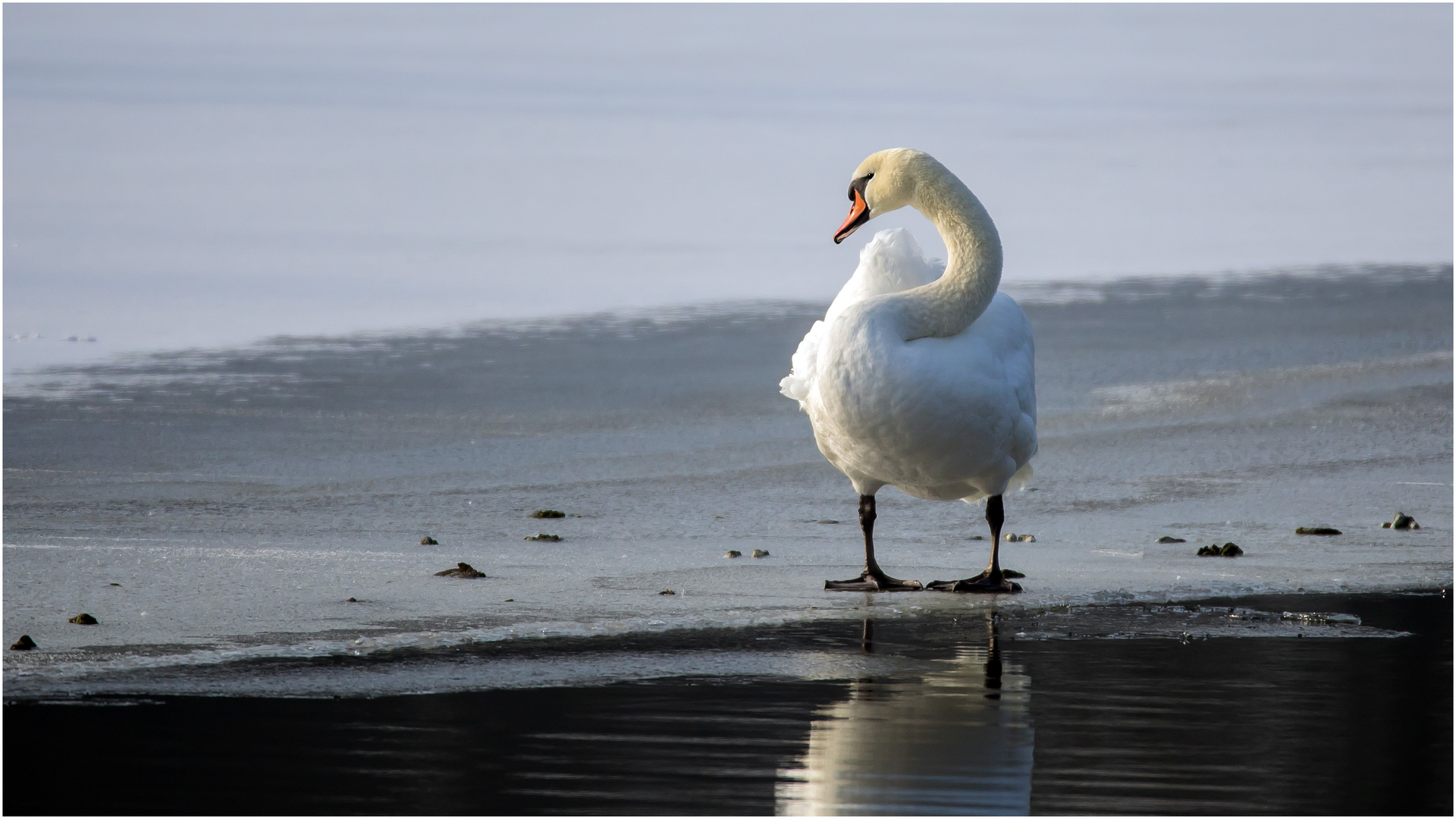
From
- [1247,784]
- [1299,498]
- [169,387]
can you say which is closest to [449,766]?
[1247,784]

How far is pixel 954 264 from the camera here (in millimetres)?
5941

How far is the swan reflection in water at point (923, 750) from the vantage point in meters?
3.36

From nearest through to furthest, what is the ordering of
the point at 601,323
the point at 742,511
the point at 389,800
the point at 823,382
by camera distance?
the point at 389,800
the point at 823,382
the point at 742,511
the point at 601,323

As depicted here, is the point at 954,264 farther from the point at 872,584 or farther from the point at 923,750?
the point at 923,750

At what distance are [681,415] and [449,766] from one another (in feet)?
18.8

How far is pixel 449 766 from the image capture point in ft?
11.5

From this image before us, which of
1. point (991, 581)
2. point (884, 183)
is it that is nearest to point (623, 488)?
point (884, 183)

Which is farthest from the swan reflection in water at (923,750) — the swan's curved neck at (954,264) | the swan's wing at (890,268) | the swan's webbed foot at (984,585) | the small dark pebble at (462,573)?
the swan's wing at (890,268)

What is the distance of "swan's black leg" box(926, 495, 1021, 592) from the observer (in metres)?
5.52

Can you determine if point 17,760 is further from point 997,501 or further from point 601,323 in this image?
point 601,323

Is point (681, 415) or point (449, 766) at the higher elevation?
point (681, 415)

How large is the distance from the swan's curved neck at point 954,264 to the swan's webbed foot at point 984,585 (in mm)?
835

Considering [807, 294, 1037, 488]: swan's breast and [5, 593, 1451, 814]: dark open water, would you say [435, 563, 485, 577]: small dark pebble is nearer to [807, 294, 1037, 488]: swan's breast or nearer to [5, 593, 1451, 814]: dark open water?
[5, 593, 1451, 814]: dark open water

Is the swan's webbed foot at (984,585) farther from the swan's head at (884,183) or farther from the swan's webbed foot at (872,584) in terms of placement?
the swan's head at (884,183)
